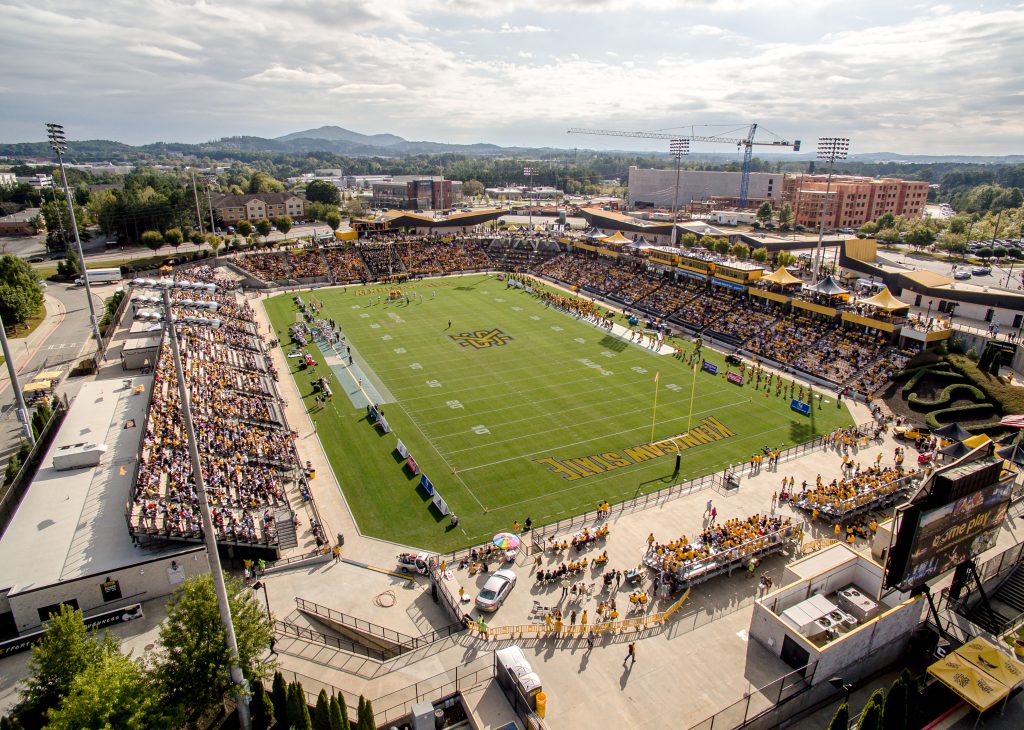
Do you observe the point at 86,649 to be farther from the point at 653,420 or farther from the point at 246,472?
the point at 653,420

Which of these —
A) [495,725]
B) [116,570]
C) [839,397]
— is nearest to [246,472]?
[116,570]

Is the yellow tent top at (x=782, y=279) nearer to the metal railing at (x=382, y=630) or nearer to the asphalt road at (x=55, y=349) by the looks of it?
the metal railing at (x=382, y=630)

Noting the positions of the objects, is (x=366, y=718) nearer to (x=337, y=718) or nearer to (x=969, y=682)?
(x=337, y=718)

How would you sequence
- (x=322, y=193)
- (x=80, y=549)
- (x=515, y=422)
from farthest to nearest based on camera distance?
(x=322, y=193)
(x=515, y=422)
(x=80, y=549)

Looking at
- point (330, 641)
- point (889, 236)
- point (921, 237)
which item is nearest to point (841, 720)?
point (330, 641)

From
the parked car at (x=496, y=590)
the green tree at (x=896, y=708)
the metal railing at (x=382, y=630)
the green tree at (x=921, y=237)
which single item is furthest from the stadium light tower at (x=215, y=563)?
the green tree at (x=921, y=237)

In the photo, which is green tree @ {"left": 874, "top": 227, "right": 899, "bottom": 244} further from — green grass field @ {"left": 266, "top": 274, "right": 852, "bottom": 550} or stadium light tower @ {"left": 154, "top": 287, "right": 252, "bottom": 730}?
stadium light tower @ {"left": 154, "top": 287, "right": 252, "bottom": 730}
